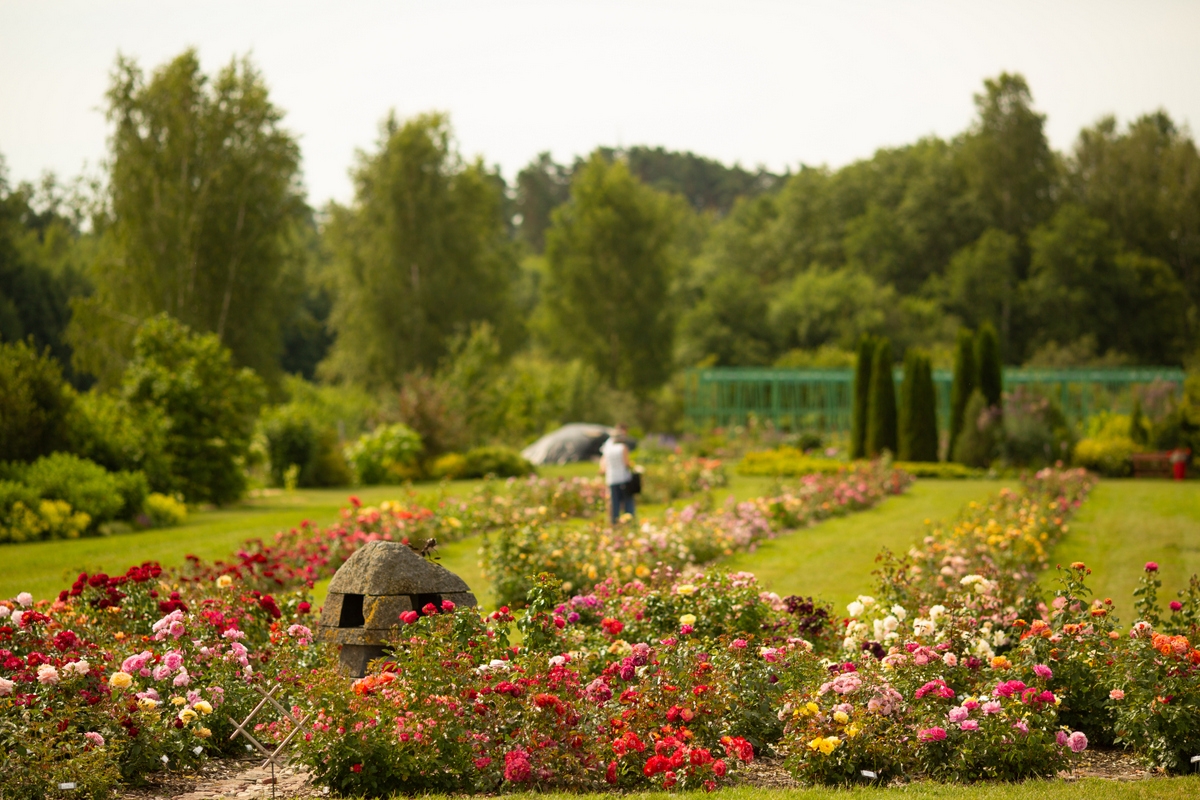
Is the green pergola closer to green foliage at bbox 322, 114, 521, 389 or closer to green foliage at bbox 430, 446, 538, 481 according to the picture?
green foliage at bbox 322, 114, 521, 389

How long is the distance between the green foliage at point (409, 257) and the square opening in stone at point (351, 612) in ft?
85.3

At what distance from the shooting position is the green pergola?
2527 cm

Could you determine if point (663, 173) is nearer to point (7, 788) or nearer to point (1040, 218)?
point (1040, 218)

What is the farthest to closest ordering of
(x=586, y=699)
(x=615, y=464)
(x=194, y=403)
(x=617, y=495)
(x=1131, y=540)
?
(x=194, y=403) < (x=617, y=495) < (x=615, y=464) < (x=1131, y=540) < (x=586, y=699)

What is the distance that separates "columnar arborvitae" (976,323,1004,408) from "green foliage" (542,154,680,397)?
1558 cm

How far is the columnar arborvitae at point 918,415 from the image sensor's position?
71.5 ft

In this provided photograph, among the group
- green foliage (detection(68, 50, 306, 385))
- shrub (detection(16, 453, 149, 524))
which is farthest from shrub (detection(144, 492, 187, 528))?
green foliage (detection(68, 50, 306, 385))

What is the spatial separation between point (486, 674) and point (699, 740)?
101 centimetres

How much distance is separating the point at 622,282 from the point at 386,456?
57.4 feet

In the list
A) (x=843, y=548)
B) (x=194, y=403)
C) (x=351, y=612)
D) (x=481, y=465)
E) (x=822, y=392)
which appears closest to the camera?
(x=351, y=612)

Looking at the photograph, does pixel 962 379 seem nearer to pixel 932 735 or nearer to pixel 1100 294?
pixel 932 735

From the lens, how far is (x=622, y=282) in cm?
3600

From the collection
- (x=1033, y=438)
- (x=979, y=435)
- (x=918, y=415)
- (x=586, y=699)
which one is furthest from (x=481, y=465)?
(x=586, y=699)

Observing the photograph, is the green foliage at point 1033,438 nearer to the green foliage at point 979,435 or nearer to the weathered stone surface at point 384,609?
the green foliage at point 979,435
